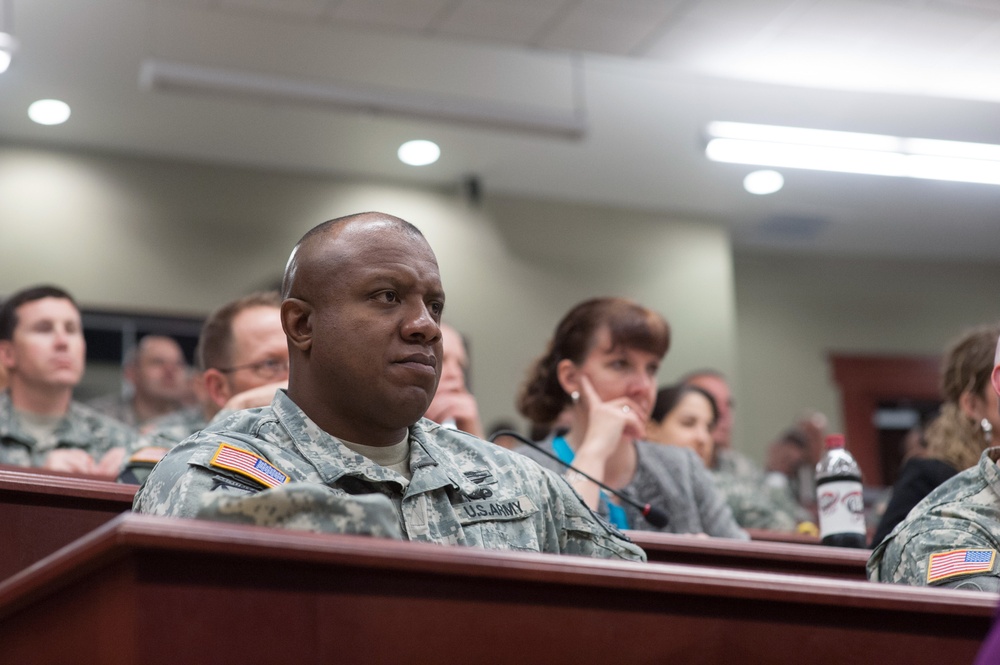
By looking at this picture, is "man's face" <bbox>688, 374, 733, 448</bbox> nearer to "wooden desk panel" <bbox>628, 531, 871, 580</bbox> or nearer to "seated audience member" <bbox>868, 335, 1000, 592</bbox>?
"wooden desk panel" <bbox>628, 531, 871, 580</bbox>

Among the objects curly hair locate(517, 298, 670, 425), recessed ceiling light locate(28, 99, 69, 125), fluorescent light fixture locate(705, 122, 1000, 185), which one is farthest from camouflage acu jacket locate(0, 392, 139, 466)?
fluorescent light fixture locate(705, 122, 1000, 185)

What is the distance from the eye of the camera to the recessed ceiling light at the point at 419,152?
681 centimetres

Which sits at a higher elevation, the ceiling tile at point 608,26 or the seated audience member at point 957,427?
the ceiling tile at point 608,26

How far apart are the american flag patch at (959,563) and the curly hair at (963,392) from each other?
716 mm

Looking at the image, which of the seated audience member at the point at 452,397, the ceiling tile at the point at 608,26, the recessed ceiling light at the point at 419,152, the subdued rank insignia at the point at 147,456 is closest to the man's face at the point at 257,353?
the subdued rank insignia at the point at 147,456

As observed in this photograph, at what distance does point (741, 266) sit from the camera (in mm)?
8836

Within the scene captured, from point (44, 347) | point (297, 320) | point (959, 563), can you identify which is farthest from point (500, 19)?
point (959, 563)

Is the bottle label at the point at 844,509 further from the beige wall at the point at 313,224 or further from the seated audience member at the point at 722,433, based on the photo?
the beige wall at the point at 313,224

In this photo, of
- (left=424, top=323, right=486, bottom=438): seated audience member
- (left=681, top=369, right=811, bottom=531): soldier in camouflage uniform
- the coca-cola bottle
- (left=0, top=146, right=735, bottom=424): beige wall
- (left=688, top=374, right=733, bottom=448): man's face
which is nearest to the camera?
the coca-cola bottle

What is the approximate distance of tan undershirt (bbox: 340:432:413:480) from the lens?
5.78 feet

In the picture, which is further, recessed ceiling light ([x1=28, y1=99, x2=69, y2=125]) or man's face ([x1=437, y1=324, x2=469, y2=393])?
recessed ceiling light ([x1=28, y1=99, x2=69, y2=125])

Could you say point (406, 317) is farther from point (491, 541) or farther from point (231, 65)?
point (231, 65)

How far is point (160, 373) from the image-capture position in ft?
17.5

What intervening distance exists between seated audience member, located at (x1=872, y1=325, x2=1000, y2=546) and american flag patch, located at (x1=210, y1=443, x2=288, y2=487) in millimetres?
1361
